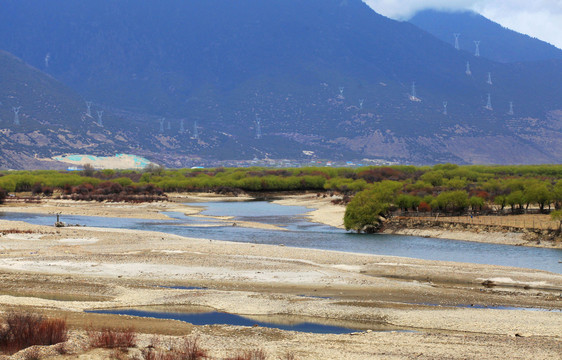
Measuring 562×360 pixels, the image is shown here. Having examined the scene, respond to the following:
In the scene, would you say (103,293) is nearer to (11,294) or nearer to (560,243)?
(11,294)

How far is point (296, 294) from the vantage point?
97.8ft

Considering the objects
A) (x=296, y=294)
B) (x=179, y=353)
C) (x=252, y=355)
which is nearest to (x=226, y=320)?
(x=296, y=294)

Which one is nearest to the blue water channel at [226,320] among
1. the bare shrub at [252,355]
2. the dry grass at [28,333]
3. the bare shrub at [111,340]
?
the bare shrub at [252,355]

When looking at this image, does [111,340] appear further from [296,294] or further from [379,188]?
[379,188]

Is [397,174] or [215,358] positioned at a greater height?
[397,174]

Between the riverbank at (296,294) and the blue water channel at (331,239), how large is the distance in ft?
16.4

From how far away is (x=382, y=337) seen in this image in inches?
871

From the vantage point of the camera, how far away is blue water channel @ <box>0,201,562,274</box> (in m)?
43.8

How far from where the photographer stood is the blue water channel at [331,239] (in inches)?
1725

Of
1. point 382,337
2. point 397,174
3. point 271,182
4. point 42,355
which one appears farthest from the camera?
point 397,174

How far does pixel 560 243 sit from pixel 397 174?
10186cm

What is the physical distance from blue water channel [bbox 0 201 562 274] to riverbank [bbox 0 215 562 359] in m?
4.99

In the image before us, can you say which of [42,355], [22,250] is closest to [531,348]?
[42,355]

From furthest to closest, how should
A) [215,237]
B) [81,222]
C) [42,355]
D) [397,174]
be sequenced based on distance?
1. [397,174]
2. [81,222]
3. [215,237]
4. [42,355]
